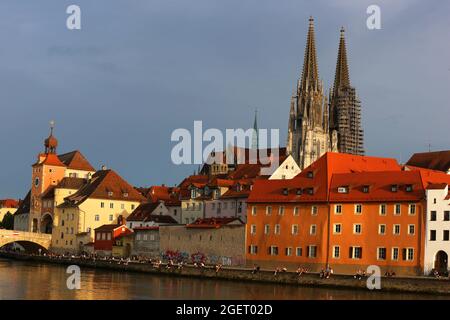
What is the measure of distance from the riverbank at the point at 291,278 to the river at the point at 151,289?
4.32 ft

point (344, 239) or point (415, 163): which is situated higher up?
point (415, 163)

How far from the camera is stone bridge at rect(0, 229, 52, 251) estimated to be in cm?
12456

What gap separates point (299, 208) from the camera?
3440 inches

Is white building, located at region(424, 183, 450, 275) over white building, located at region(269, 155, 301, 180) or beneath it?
beneath

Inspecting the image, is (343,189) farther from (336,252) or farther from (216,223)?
(216,223)

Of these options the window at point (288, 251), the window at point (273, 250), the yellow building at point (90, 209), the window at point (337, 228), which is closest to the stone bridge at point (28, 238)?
the yellow building at point (90, 209)

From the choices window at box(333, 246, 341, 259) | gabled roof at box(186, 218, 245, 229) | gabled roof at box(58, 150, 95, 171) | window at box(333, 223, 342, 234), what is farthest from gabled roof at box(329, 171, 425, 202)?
gabled roof at box(58, 150, 95, 171)

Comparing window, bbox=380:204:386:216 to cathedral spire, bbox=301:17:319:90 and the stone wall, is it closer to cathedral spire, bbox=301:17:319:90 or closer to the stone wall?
the stone wall

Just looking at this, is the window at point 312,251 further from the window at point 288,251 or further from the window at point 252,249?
the window at point 252,249

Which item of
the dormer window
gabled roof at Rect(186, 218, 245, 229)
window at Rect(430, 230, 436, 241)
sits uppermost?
the dormer window

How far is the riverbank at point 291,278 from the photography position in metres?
70.3
